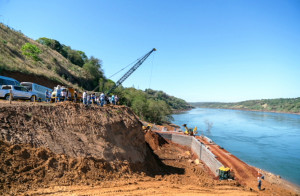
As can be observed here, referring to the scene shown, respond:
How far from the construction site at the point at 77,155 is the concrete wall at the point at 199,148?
3.52 m

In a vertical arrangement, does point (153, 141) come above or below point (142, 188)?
below

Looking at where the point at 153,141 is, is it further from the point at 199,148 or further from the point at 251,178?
the point at 251,178

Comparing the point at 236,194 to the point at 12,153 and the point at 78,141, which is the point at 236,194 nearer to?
the point at 78,141

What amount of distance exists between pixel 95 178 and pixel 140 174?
3561mm

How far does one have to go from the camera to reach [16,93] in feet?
48.3

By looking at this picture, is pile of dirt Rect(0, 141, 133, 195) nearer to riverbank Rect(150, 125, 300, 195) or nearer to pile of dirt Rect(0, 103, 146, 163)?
pile of dirt Rect(0, 103, 146, 163)

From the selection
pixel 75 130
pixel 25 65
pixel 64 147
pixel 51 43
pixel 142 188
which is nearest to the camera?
pixel 64 147

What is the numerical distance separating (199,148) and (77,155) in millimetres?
18676

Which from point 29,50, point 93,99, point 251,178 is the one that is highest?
point 29,50

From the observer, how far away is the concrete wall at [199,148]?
20.0 meters

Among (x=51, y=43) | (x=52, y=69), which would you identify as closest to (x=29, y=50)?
(x=52, y=69)

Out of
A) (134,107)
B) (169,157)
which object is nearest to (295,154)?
(169,157)

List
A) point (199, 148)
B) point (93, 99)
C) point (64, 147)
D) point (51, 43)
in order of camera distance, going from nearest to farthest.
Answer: point (64, 147)
point (93, 99)
point (199, 148)
point (51, 43)

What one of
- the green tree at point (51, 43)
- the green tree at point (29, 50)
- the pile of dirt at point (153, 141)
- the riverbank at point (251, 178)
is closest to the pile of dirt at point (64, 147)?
the riverbank at point (251, 178)
